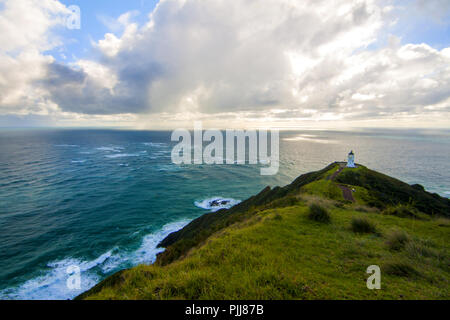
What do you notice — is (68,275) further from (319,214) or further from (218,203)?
(218,203)

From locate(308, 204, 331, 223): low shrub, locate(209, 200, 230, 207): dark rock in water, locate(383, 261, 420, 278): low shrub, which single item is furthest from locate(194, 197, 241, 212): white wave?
locate(383, 261, 420, 278): low shrub

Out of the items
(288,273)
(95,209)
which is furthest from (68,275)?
(288,273)

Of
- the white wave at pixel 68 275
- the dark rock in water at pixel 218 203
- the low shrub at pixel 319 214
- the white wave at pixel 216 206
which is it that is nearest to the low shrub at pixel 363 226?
the low shrub at pixel 319 214

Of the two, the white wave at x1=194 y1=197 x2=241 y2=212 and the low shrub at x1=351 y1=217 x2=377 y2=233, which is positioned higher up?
the low shrub at x1=351 y1=217 x2=377 y2=233

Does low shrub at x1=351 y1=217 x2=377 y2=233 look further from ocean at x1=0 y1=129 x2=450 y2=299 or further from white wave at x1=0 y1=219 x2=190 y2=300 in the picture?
ocean at x1=0 y1=129 x2=450 y2=299

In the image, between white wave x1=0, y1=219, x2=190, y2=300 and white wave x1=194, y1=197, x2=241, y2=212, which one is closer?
white wave x1=0, y1=219, x2=190, y2=300

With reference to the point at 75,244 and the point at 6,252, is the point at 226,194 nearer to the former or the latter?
the point at 75,244

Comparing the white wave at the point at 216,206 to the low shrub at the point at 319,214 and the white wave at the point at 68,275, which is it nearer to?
the white wave at the point at 68,275
